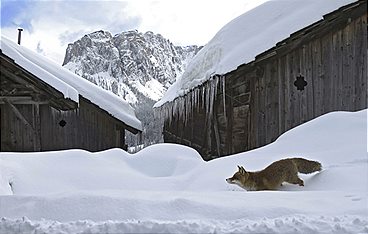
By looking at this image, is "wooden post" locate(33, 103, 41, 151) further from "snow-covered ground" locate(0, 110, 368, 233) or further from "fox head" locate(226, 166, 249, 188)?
"fox head" locate(226, 166, 249, 188)

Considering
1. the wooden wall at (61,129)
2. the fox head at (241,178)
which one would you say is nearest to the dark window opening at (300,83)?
the fox head at (241,178)

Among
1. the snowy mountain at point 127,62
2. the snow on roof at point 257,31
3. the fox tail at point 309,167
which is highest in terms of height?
the snowy mountain at point 127,62

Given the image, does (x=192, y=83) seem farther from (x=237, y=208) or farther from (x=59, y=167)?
(x=237, y=208)

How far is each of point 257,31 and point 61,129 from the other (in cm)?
634

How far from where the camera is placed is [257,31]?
10219 mm

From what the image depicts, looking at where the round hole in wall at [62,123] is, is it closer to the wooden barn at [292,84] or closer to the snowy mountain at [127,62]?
the wooden barn at [292,84]

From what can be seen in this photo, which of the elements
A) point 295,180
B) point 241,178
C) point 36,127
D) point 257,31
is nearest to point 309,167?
point 295,180

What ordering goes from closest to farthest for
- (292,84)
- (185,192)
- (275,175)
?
(185,192)
(275,175)
(292,84)

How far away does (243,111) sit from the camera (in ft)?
33.1

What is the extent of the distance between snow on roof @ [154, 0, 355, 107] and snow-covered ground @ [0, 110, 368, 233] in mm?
3305

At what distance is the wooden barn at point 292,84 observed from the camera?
786cm

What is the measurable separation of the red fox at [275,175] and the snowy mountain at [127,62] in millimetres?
36381

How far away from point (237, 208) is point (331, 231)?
21.1 inches

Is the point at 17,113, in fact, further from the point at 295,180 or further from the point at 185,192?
the point at 185,192
